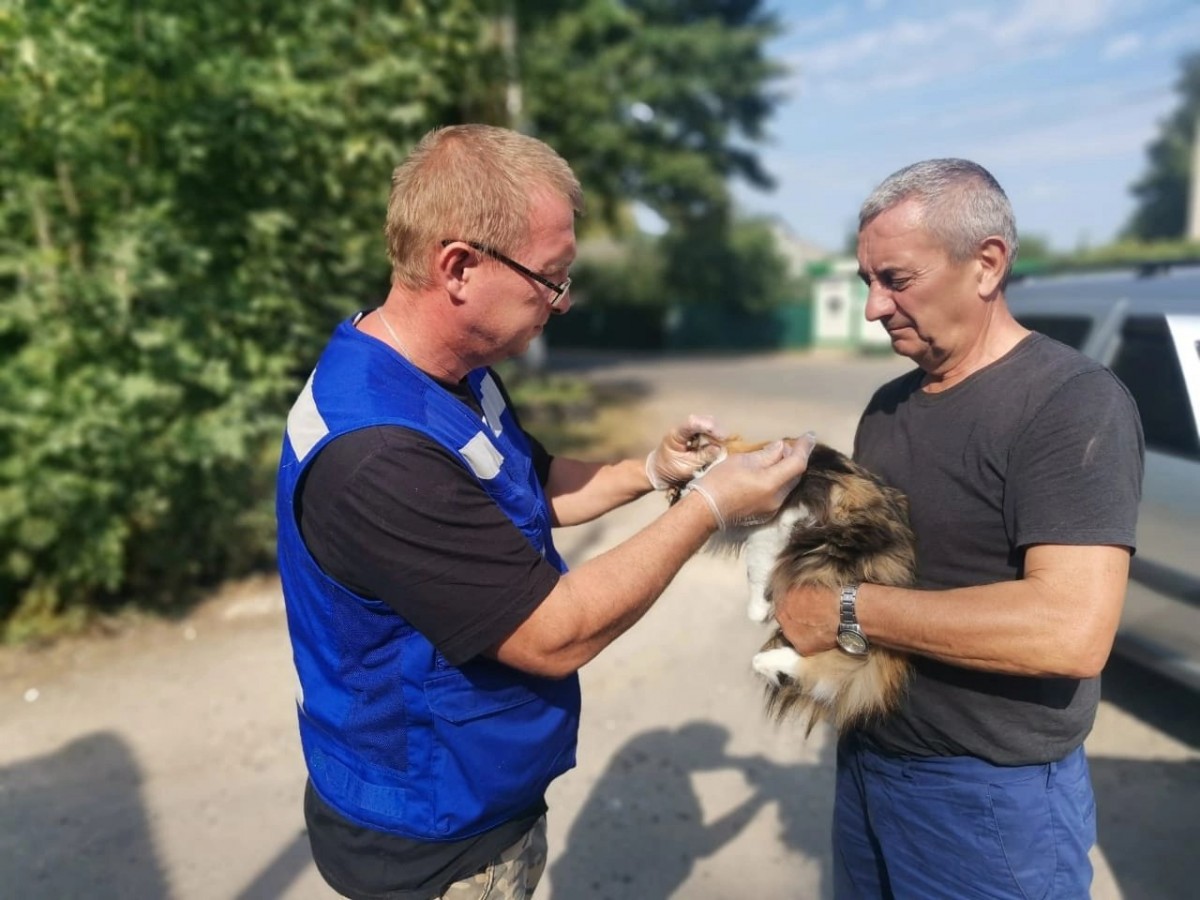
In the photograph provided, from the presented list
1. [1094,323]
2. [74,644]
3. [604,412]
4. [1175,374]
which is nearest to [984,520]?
[1175,374]

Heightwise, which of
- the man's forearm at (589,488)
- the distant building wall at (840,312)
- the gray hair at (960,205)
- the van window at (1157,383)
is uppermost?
the gray hair at (960,205)

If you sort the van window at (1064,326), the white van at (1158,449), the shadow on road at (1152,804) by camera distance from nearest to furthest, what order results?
the shadow on road at (1152,804) < the white van at (1158,449) < the van window at (1064,326)

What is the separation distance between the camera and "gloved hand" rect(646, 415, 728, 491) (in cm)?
206

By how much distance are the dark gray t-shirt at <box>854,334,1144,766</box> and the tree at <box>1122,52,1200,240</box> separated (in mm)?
69920

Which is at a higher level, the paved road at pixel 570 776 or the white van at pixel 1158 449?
the white van at pixel 1158 449

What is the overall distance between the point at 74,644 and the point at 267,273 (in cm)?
268

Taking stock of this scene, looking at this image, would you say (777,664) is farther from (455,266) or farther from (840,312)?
(840,312)

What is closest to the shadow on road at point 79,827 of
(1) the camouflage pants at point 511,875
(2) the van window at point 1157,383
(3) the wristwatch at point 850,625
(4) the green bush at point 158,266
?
(4) the green bush at point 158,266

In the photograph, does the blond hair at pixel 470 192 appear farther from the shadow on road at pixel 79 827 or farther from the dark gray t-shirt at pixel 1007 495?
the shadow on road at pixel 79 827

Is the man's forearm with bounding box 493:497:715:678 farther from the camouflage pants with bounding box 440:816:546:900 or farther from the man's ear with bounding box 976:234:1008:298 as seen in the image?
the man's ear with bounding box 976:234:1008:298

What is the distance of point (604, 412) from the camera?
14.6 m

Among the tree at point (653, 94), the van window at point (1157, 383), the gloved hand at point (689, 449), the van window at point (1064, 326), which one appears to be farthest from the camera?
the tree at point (653, 94)

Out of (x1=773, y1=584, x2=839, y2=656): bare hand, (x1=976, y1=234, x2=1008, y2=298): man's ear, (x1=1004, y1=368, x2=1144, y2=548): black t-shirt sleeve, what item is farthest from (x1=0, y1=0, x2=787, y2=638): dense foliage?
(x1=1004, y1=368, x2=1144, y2=548): black t-shirt sleeve

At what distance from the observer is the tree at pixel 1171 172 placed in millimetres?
60562
